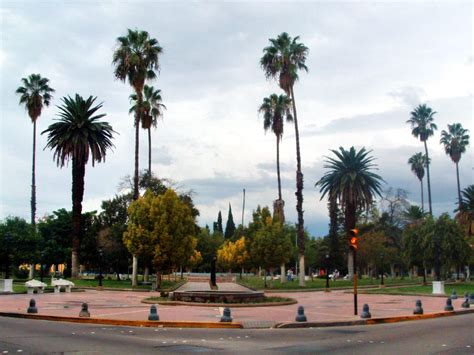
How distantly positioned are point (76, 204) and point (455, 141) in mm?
59094

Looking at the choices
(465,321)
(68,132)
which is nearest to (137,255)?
(68,132)

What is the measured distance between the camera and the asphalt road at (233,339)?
499 inches

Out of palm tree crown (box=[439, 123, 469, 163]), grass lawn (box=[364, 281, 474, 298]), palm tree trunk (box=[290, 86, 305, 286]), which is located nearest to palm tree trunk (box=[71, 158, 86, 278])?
palm tree trunk (box=[290, 86, 305, 286])

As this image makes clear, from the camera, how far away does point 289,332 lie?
17.3 metres

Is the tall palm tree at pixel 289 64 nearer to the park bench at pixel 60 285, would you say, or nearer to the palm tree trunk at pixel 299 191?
the palm tree trunk at pixel 299 191

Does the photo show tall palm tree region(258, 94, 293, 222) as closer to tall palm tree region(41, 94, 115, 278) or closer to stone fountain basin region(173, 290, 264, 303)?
tall palm tree region(41, 94, 115, 278)

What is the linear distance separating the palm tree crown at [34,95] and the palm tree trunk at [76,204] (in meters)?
15.2

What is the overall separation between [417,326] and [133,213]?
30243mm

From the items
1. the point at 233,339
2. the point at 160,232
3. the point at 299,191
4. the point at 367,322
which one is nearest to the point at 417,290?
the point at 299,191

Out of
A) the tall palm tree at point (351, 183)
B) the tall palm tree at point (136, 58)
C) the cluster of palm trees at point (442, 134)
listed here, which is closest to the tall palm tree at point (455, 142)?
the cluster of palm trees at point (442, 134)

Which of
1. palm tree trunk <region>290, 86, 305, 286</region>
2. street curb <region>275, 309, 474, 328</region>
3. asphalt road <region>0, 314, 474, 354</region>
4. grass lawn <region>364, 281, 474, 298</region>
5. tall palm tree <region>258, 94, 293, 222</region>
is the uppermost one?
tall palm tree <region>258, 94, 293, 222</region>

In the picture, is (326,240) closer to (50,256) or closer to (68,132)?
(50,256)

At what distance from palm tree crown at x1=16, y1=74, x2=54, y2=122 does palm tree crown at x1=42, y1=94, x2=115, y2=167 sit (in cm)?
1231

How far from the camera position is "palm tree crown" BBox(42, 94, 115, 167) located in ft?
174
